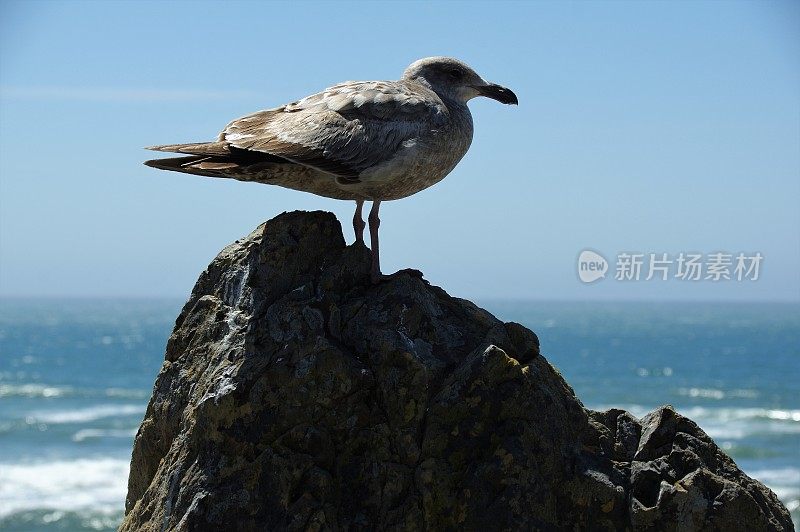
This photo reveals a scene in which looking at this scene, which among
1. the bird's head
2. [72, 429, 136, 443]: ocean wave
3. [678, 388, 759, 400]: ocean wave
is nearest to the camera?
the bird's head

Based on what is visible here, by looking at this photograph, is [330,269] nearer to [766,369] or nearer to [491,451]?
[491,451]

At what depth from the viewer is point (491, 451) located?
4602mm

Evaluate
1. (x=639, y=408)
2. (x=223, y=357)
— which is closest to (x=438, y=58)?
(x=223, y=357)

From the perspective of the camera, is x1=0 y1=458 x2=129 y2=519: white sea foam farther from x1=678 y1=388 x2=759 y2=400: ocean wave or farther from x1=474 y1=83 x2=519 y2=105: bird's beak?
x1=678 y1=388 x2=759 y2=400: ocean wave

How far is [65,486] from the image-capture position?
66.1ft

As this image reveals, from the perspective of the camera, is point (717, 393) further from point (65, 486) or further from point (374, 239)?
point (374, 239)

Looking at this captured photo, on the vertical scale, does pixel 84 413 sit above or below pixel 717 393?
below

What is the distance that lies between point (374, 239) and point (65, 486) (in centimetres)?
1700

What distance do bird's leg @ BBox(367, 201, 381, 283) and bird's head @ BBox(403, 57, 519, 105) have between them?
2.88 ft

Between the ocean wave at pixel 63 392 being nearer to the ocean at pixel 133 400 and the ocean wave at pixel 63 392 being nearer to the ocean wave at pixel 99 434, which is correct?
the ocean at pixel 133 400

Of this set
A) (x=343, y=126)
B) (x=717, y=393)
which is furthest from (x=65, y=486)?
(x=717, y=393)

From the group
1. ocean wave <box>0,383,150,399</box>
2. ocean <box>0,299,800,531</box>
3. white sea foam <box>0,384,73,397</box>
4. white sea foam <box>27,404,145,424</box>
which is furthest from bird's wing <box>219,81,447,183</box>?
white sea foam <box>0,384,73,397</box>

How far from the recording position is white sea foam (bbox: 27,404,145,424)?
31.7 meters

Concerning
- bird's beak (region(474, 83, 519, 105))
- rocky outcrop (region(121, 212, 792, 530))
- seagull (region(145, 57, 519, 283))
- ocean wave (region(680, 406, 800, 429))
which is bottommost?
rocky outcrop (region(121, 212, 792, 530))
